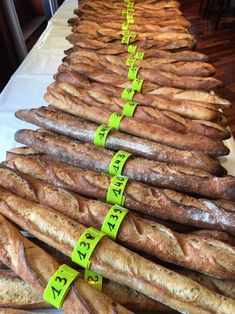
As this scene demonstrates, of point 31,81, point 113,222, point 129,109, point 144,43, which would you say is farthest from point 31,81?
point 113,222

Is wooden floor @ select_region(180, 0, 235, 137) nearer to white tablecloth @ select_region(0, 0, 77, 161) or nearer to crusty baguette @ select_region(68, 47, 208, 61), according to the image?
crusty baguette @ select_region(68, 47, 208, 61)

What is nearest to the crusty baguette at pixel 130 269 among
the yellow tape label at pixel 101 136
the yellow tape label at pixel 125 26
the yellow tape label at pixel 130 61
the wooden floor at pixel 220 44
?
the yellow tape label at pixel 101 136

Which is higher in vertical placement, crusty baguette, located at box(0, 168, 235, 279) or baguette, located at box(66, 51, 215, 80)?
baguette, located at box(66, 51, 215, 80)

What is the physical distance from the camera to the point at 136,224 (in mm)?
836

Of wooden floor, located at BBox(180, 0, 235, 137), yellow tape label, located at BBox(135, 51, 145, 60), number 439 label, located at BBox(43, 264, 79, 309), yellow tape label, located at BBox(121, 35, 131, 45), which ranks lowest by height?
wooden floor, located at BBox(180, 0, 235, 137)

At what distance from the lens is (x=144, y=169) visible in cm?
101

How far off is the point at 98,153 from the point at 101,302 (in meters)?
0.51

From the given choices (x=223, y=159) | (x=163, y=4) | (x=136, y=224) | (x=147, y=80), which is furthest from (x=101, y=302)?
(x=163, y=4)

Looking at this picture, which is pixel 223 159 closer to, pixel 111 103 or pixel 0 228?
pixel 111 103

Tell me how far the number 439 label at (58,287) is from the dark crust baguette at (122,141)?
20.5 inches

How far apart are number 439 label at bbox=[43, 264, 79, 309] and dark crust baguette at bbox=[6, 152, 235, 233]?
0.92 feet

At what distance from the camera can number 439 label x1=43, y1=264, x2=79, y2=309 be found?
2.26 ft

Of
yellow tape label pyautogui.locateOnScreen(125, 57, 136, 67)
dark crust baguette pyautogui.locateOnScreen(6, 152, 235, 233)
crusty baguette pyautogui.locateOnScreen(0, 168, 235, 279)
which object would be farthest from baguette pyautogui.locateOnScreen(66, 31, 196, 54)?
crusty baguette pyautogui.locateOnScreen(0, 168, 235, 279)

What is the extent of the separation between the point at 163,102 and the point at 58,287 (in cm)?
90
